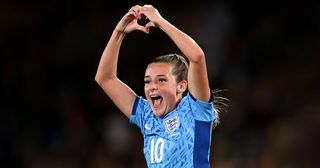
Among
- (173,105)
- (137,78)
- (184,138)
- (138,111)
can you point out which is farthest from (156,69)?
(137,78)

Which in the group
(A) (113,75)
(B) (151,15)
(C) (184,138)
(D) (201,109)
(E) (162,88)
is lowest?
(C) (184,138)

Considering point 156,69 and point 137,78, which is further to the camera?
point 137,78

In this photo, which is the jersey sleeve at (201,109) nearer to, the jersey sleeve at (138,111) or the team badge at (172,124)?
the team badge at (172,124)

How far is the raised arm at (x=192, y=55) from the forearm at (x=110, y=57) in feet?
1.33

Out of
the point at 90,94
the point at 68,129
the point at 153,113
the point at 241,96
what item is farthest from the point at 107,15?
the point at 153,113

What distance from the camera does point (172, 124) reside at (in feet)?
12.6

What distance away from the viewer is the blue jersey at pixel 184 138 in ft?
12.2

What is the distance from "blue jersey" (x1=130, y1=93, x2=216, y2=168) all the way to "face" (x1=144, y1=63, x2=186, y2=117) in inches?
2.2

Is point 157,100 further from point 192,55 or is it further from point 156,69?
point 192,55

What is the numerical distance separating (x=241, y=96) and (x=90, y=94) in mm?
1720

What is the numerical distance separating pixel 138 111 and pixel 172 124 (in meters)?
0.33

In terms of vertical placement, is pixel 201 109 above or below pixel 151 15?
below

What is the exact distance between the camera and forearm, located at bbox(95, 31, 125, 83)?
4.11 metres

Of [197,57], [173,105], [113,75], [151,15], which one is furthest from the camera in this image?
[113,75]
